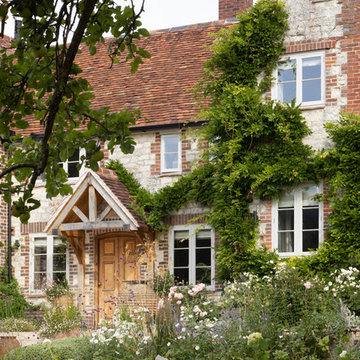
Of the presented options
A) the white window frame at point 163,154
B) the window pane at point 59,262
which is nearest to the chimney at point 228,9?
the white window frame at point 163,154

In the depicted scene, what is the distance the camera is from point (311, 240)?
1409cm

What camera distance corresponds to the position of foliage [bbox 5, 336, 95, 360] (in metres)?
9.73

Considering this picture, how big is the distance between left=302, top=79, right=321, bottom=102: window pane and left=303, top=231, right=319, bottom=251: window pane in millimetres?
2971

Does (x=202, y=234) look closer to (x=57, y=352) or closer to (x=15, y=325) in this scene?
(x=15, y=325)

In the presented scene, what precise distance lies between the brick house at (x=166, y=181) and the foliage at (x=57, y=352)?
3.99 meters

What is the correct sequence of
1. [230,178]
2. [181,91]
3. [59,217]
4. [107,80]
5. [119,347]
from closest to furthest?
[119,347]
[230,178]
[59,217]
[181,91]
[107,80]

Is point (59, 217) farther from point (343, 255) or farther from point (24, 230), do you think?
point (343, 255)

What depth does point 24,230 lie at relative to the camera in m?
18.0

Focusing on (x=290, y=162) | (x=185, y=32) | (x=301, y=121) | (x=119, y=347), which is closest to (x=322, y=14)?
(x=301, y=121)

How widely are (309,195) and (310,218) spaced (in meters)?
0.50

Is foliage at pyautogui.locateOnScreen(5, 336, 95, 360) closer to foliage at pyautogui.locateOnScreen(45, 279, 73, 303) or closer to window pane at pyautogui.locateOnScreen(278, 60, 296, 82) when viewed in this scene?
foliage at pyautogui.locateOnScreen(45, 279, 73, 303)

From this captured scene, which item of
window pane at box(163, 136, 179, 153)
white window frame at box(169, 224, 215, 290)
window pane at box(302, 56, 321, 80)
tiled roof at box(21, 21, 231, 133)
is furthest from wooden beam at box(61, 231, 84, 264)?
window pane at box(302, 56, 321, 80)

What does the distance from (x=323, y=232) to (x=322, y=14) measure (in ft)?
16.0

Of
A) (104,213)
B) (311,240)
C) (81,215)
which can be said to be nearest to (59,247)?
(81,215)
